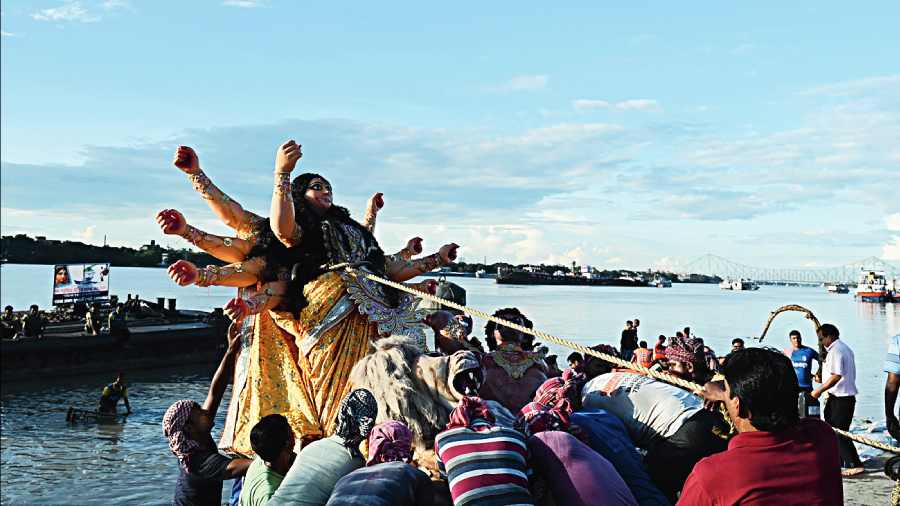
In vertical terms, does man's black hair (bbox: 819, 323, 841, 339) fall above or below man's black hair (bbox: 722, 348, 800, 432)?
below

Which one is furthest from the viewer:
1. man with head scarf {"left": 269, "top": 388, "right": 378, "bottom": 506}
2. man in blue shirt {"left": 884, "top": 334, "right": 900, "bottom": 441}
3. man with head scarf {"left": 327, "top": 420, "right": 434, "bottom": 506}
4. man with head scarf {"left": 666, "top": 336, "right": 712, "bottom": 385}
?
man in blue shirt {"left": 884, "top": 334, "right": 900, "bottom": 441}

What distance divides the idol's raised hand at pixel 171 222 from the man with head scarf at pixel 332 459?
2.08 meters

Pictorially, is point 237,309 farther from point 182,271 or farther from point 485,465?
point 485,465

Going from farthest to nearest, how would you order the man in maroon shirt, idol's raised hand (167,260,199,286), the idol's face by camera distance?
the idol's face < idol's raised hand (167,260,199,286) < the man in maroon shirt

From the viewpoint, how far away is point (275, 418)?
3787 millimetres

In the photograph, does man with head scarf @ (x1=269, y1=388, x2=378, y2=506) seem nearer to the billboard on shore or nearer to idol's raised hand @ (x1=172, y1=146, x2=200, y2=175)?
idol's raised hand @ (x1=172, y1=146, x2=200, y2=175)

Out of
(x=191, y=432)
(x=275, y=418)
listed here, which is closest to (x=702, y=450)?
(x=275, y=418)

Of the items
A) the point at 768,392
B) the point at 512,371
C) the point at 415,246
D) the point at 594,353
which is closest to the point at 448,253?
the point at 415,246

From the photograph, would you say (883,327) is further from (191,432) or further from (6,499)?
(191,432)

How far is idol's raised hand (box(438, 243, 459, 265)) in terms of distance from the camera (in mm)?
6336

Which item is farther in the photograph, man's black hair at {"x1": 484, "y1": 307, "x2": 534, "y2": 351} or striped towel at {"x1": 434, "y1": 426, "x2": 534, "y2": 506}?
man's black hair at {"x1": 484, "y1": 307, "x2": 534, "y2": 351}

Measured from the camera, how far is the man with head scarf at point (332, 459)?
341cm

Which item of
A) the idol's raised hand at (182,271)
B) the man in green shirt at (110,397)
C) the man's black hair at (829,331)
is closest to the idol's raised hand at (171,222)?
the idol's raised hand at (182,271)

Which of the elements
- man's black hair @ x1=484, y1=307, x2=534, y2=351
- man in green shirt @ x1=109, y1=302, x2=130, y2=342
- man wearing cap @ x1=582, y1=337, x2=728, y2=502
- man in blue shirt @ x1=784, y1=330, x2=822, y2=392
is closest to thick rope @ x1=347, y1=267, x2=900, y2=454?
man wearing cap @ x1=582, y1=337, x2=728, y2=502
